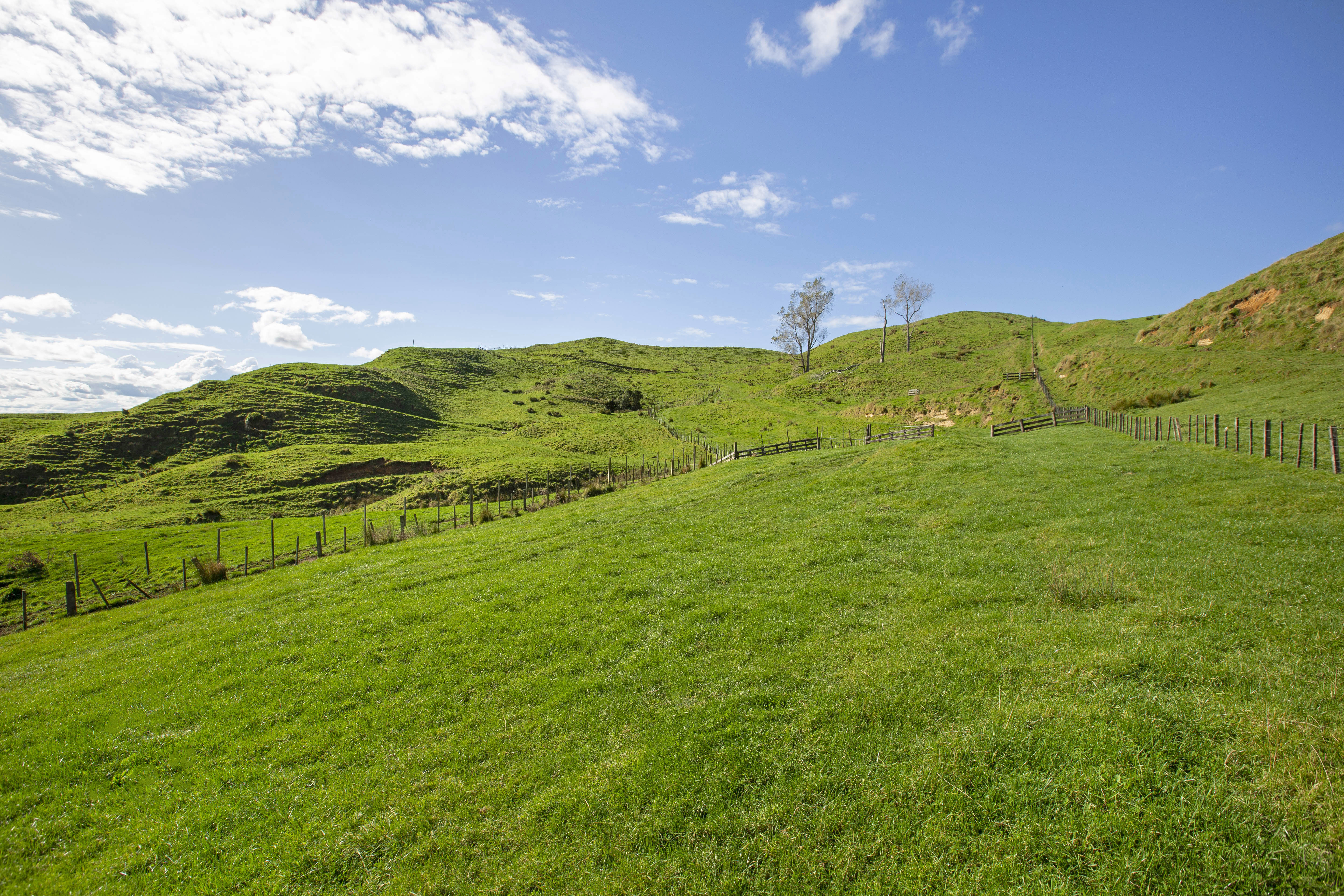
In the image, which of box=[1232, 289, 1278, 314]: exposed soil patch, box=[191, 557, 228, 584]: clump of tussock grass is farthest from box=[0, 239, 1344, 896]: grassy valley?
box=[1232, 289, 1278, 314]: exposed soil patch

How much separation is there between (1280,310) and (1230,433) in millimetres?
33251

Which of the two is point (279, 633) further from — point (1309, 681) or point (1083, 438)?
point (1083, 438)

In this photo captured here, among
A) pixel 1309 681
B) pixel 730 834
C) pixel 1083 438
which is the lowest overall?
pixel 730 834

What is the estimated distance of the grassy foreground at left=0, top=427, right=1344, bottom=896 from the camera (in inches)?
206

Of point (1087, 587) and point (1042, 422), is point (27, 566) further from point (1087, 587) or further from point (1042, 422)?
point (1042, 422)

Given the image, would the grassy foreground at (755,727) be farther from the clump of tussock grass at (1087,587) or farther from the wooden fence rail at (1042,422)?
the wooden fence rail at (1042,422)

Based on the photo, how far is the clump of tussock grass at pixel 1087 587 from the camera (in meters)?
9.77

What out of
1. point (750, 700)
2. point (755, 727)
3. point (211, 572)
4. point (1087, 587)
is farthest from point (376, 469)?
point (1087, 587)

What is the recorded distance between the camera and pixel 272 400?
252 ft

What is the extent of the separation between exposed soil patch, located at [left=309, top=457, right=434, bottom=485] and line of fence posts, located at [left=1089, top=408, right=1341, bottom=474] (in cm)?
6186

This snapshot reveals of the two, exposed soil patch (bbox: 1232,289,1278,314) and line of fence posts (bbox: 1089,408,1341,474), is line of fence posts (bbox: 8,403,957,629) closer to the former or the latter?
line of fence posts (bbox: 1089,408,1341,474)

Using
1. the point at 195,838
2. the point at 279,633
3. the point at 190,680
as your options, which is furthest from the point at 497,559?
the point at 195,838

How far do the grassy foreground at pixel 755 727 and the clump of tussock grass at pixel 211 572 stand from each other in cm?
663

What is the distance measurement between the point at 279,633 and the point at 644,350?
18847 centimetres
